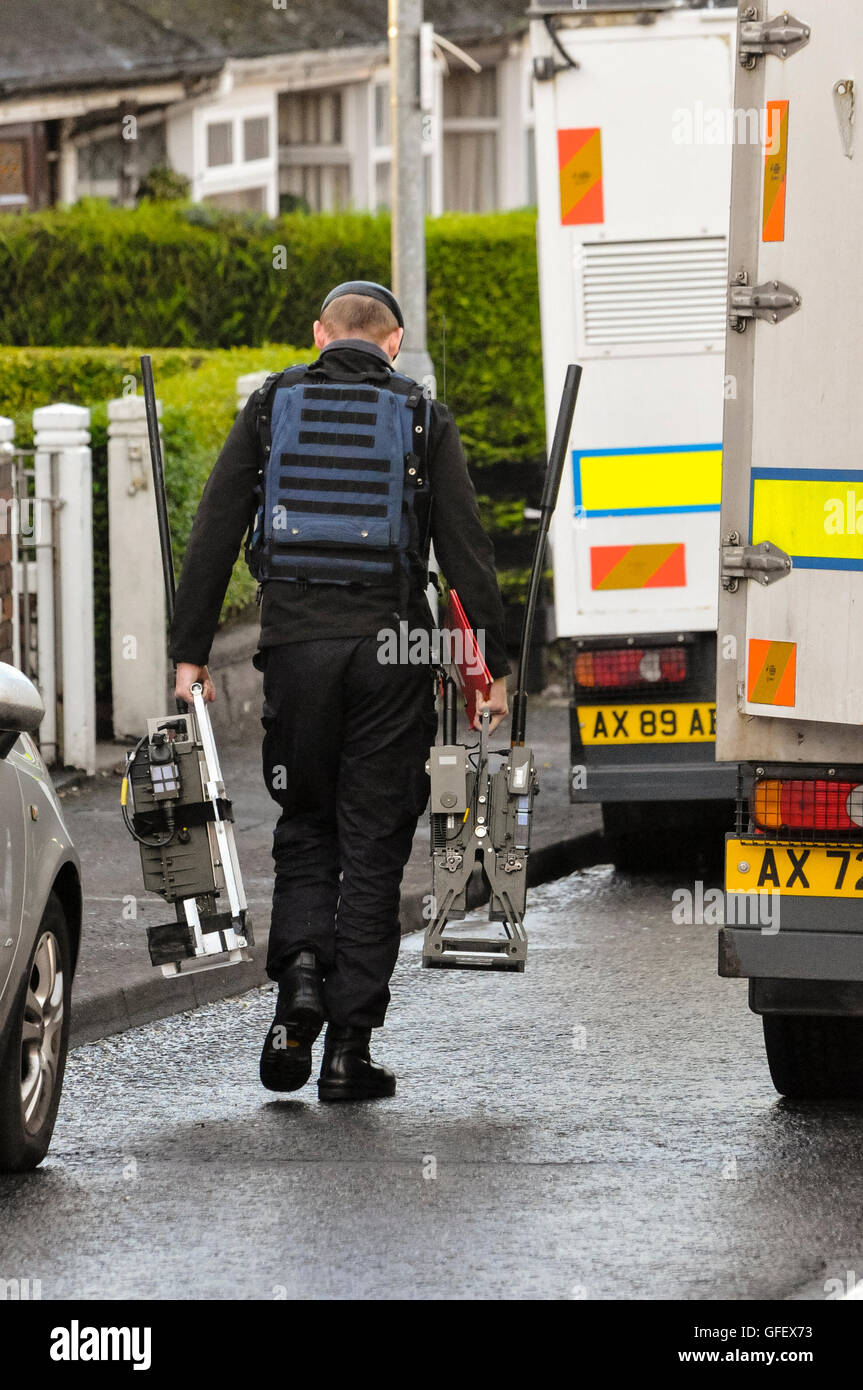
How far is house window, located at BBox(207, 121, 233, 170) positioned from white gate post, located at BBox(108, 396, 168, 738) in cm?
1149

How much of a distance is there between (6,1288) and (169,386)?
8141mm

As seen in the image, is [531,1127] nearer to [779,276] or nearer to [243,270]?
[779,276]

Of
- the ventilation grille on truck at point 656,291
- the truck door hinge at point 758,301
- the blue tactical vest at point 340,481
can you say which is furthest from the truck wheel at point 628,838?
the truck door hinge at point 758,301

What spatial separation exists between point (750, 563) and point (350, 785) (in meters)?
1.23

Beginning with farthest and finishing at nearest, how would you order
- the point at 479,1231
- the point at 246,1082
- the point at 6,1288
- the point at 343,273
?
1. the point at 343,273
2. the point at 246,1082
3. the point at 479,1231
4. the point at 6,1288

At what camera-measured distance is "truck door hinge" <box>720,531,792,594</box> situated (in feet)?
17.3

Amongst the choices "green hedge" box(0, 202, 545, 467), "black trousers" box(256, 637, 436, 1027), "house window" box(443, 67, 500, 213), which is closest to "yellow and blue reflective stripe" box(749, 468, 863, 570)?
"black trousers" box(256, 637, 436, 1027)

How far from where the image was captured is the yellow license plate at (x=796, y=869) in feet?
17.4

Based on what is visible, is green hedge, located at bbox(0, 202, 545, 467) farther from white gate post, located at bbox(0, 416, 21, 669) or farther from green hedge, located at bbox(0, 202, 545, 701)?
white gate post, located at bbox(0, 416, 21, 669)

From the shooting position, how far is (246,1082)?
619cm

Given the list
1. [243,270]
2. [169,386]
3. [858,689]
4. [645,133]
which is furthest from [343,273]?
[858,689]

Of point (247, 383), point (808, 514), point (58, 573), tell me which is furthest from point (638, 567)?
point (247, 383)

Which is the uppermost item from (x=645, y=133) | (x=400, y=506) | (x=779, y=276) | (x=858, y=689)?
(x=645, y=133)

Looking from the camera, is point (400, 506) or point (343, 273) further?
point (343, 273)
